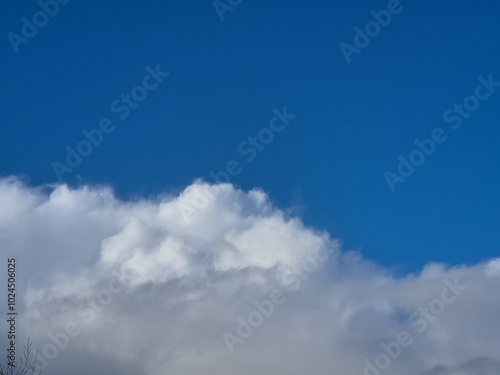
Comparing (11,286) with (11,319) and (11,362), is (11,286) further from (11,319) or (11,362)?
(11,362)

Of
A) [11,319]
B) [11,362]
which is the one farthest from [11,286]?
[11,362]

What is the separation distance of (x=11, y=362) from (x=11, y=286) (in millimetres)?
8021

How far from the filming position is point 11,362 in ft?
133

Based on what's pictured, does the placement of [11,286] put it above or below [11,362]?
above

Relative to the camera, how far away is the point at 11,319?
46.0 meters

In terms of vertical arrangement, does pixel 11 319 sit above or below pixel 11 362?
above

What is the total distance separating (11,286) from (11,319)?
257cm

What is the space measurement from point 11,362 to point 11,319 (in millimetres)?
6078

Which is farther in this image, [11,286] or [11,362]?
[11,286]

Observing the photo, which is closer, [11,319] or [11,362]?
[11,362]
